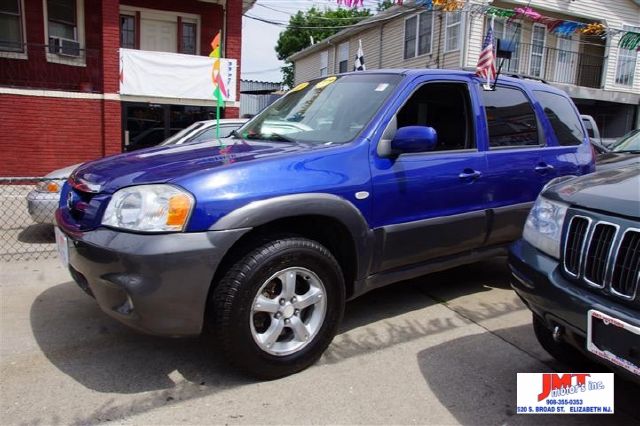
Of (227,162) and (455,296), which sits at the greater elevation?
(227,162)

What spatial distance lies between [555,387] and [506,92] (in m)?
2.53

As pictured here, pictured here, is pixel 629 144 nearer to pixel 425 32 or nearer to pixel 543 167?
pixel 543 167

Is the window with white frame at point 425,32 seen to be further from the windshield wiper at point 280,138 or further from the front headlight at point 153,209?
the front headlight at point 153,209

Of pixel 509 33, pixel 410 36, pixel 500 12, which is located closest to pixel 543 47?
pixel 509 33

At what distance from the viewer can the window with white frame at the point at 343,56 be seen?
2173 centimetres

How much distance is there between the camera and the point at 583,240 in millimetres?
2453

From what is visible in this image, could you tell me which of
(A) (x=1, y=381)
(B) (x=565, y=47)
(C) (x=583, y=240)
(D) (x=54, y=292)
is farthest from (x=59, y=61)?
(B) (x=565, y=47)

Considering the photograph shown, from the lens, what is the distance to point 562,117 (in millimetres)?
4777

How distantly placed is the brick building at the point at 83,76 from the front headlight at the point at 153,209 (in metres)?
8.96

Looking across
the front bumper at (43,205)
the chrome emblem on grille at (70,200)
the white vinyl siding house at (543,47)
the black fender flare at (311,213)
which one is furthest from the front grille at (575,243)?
the white vinyl siding house at (543,47)

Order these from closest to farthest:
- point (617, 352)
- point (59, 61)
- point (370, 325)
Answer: point (617, 352), point (370, 325), point (59, 61)

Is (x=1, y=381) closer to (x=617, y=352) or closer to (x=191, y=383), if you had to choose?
(x=191, y=383)

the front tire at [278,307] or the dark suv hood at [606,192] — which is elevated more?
the dark suv hood at [606,192]

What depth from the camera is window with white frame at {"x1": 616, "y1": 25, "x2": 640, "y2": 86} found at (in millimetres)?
17953
